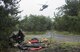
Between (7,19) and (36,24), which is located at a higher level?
(7,19)

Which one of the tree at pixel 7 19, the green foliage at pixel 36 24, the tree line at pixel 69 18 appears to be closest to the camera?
the tree at pixel 7 19

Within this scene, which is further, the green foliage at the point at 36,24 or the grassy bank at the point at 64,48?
the green foliage at the point at 36,24

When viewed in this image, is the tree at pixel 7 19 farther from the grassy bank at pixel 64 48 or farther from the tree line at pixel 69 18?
the tree line at pixel 69 18

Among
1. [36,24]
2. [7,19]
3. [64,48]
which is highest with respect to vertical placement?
[7,19]

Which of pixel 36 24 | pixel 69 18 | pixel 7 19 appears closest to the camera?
pixel 7 19

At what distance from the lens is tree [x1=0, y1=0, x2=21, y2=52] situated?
736 inches

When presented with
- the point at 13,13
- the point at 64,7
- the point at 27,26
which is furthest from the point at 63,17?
the point at 13,13

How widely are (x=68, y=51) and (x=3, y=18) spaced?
5692 millimetres

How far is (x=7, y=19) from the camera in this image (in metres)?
19.0

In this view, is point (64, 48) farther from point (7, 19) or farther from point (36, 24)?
point (36, 24)

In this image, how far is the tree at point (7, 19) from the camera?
18703mm

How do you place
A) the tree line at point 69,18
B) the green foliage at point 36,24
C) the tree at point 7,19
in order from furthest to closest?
the green foliage at point 36,24, the tree line at point 69,18, the tree at point 7,19

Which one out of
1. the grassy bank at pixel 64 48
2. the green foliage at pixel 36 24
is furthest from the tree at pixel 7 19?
the green foliage at pixel 36 24

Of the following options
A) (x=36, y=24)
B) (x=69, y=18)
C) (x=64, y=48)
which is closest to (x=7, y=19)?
(x=64, y=48)
